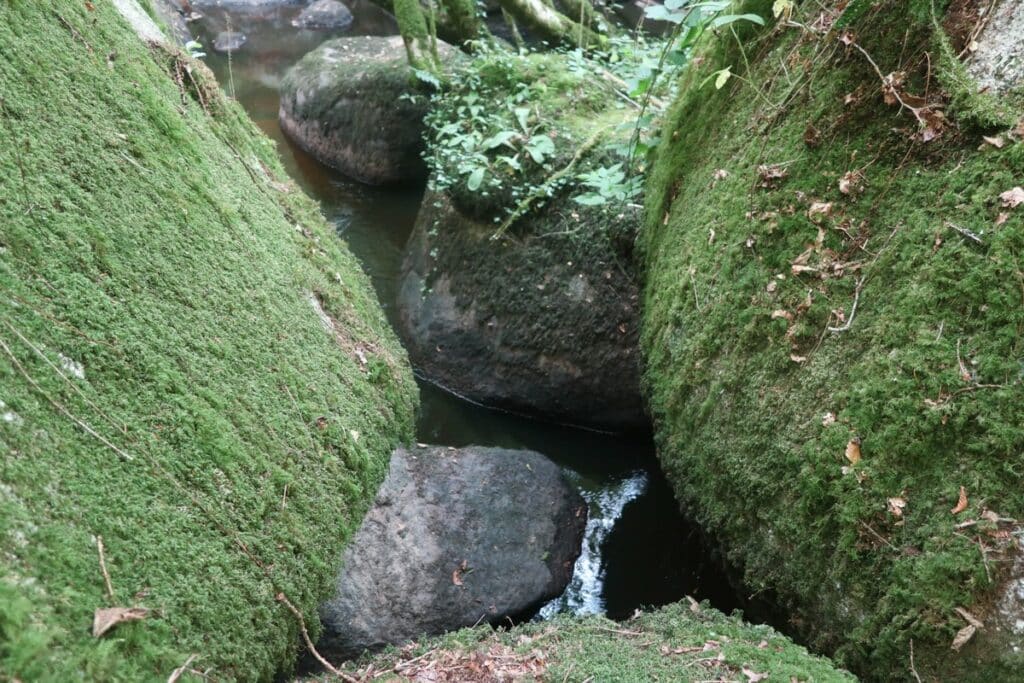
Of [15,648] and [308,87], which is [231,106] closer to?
[15,648]

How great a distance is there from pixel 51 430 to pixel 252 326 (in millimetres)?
1126

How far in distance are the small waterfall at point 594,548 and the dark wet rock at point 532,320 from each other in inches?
20.4

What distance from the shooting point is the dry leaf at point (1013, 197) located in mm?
2324

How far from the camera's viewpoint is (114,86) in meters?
2.93

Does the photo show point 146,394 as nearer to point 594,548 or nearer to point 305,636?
point 305,636

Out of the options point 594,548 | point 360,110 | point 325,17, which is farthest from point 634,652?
point 325,17

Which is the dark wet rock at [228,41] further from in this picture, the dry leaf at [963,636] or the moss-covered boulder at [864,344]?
the dry leaf at [963,636]

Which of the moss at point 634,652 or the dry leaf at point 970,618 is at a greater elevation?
the dry leaf at point 970,618

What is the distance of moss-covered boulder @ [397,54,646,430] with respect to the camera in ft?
17.6

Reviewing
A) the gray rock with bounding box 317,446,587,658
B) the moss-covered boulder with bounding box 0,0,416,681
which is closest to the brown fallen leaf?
the moss-covered boulder with bounding box 0,0,416,681

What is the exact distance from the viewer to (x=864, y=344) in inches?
105

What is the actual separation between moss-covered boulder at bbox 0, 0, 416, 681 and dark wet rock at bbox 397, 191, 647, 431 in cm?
213

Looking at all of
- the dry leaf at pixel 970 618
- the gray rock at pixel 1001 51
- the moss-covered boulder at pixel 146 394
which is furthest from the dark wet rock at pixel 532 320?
the dry leaf at pixel 970 618

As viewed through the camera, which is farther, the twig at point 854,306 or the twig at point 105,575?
the twig at point 854,306
